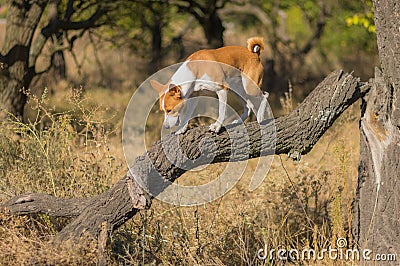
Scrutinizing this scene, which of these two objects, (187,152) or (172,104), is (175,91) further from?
(187,152)

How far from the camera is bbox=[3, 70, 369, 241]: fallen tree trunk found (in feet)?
14.2

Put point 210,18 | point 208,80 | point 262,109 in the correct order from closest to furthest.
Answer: point 208,80
point 262,109
point 210,18

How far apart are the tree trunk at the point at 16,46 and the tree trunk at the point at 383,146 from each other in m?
5.12

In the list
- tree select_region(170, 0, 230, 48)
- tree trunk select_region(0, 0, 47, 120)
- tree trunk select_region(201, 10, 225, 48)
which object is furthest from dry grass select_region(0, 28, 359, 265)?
tree trunk select_region(201, 10, 225, 48)

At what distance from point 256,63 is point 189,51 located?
10.3 meters

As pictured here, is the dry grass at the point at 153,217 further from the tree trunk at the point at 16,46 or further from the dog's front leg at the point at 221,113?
the tree trunk at the point at 16,46

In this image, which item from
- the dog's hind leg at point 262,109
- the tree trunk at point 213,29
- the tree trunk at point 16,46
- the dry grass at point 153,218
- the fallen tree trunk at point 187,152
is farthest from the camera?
the tree trunk at point 213,29

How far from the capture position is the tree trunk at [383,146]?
4.58 metres

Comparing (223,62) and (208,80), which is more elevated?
Answer: (223,62)

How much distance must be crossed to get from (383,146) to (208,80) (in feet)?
4.66

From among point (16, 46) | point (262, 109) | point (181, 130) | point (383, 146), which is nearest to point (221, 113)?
point (181, 130)

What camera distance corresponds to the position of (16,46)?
835 centimetres

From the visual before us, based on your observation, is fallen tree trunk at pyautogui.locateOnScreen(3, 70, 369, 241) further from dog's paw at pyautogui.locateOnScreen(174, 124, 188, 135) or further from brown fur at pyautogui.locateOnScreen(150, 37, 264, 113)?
brown fur at pyautogui.locateOnScreen(150, 37, 264, 113)

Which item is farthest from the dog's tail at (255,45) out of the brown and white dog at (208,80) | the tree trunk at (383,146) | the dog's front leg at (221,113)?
the tree trunk at (383,146)
